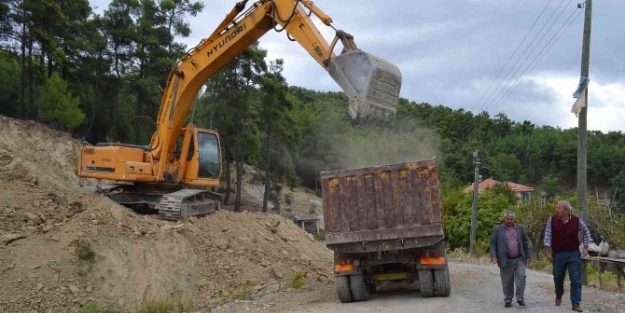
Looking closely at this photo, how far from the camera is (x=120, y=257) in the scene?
1345 centimetres

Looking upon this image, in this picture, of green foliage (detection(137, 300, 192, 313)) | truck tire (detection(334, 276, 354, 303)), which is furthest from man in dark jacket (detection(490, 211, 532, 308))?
green foliage (detection(137, 300, 192, 313))

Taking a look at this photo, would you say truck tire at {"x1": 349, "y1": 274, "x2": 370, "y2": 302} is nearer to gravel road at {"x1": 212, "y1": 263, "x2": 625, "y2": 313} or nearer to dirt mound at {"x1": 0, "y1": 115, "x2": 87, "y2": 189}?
gravel road at {"x1": 212, "y1": 263, "x2": 625, "y2": 313}

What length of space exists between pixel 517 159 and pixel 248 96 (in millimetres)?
49569

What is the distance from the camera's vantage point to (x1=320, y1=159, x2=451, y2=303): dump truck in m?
11.6

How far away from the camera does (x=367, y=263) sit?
473 inches

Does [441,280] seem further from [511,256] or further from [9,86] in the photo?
[9,86]

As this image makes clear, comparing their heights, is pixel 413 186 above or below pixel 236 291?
above

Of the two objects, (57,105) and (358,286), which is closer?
(358,286)

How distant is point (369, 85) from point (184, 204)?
22.1ft

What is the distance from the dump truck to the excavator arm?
3.62 feet

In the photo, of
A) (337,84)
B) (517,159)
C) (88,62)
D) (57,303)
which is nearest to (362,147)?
(337,84)

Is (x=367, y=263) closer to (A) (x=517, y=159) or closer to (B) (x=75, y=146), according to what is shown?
(B) (x=75, y=146)

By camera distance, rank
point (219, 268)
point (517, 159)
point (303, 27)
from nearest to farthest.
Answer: point (303, 27) < point (219, 268) < point (517, 159)

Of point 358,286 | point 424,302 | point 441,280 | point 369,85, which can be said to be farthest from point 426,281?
point 369,85
